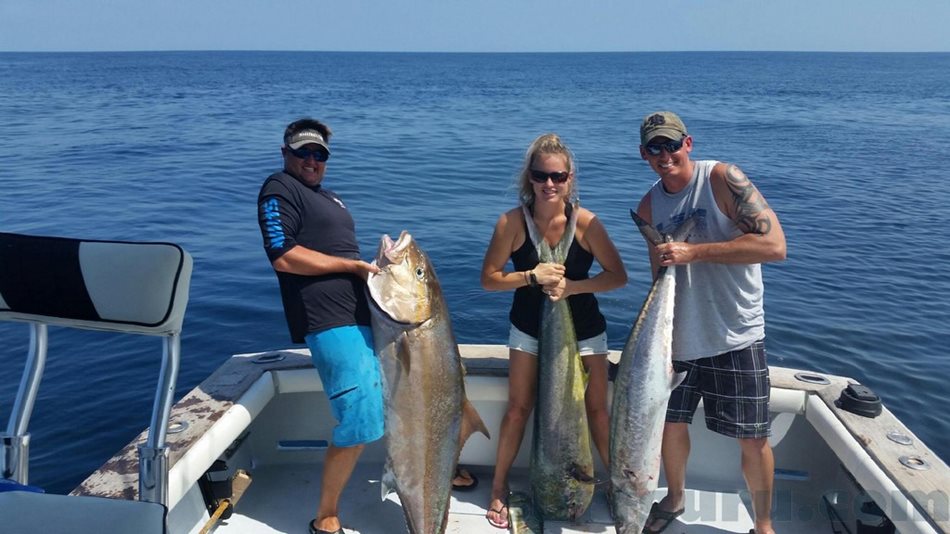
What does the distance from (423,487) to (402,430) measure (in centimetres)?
27

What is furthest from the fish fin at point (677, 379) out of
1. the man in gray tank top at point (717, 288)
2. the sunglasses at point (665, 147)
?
the sunglasses at point (665, 147)

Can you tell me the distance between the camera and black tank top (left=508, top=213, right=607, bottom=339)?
3420 mm

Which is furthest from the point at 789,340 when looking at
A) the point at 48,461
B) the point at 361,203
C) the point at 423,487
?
the point at 361,203

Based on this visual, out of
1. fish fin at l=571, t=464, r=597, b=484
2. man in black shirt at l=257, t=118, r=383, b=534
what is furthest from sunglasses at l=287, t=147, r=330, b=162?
fish fin at l=571, t=464, r=597, b=484

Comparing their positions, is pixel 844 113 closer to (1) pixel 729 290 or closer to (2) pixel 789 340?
(2) pixel 789 340

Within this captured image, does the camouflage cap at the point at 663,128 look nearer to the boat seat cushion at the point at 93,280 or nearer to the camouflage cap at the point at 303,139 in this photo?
the camouflage cap at the point at 303,139

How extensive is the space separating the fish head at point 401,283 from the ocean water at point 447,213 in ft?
13.4

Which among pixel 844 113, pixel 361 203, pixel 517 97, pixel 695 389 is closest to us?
pixel 695 389

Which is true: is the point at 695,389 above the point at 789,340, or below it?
above

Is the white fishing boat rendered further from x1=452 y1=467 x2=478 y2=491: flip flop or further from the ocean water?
the ocean water

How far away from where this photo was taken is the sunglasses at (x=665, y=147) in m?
3.13

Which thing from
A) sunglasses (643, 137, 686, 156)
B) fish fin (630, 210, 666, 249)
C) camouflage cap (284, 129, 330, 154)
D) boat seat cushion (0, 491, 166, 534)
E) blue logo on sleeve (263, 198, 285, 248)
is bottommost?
boat seat cushion (0, 491, 166, 534)

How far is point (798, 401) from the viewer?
364cm

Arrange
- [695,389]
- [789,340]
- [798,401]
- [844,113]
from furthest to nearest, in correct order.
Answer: [844,113] < [789,340] < [798,401] < [695,389]
